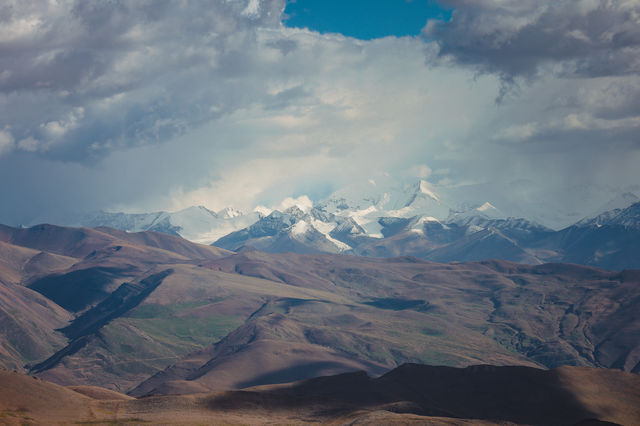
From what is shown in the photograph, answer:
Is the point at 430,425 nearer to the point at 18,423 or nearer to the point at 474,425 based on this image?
the point at 474,425

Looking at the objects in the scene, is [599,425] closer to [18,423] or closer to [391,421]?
[391,421]

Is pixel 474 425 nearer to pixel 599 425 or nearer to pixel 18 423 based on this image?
pixel 599 425

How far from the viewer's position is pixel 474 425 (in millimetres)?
199750

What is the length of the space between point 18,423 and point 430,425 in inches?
4418

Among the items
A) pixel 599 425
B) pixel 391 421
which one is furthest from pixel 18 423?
pixel 599 425

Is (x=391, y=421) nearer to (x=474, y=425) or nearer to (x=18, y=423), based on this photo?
(x=474, y=425)

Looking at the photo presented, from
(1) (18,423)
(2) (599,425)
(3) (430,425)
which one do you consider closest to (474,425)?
Result: (3) (430,425)

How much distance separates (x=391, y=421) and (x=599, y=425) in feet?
182

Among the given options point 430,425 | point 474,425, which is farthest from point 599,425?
point 430,425

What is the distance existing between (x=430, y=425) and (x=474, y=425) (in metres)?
13.9

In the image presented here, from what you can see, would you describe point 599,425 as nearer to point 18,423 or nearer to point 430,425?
point 430,425

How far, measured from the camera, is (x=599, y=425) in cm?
19388

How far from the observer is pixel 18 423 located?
198 metres

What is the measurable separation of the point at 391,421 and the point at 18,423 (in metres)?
102
